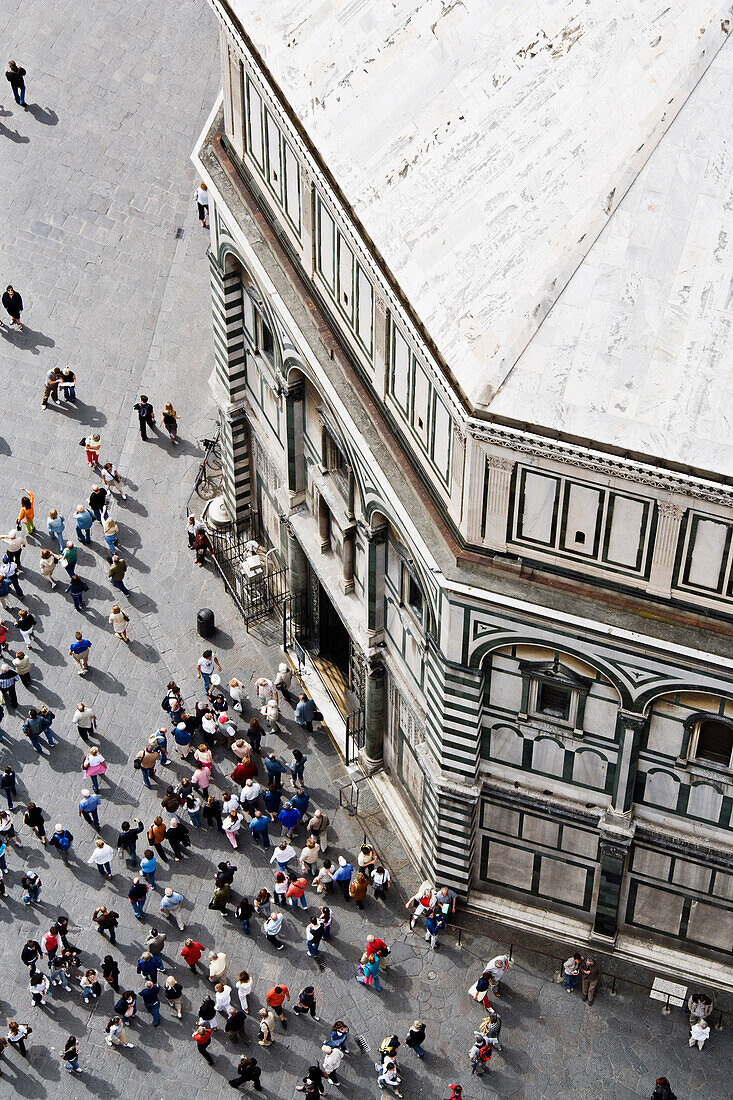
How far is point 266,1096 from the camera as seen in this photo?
203ft

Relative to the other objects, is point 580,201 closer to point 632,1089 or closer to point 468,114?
point 468,114

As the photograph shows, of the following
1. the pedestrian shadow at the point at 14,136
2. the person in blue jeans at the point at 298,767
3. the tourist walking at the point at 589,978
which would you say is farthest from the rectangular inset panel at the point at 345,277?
the pedestrian shadow at the point at 14,136

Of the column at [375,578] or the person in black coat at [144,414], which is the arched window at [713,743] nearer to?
the column at [375,578]

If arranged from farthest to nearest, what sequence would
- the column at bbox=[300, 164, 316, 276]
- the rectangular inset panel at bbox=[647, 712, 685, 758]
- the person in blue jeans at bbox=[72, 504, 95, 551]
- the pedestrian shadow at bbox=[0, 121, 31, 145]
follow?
the pedestrian shadow at bbox=[0, 121, 31, 145] < the person in blue jeans at bbox=[72, 504, 95, 551] < the column at bbox=[300, 164, 316, 276] < the rectangular inset panel at bbox=[647, 712, 685, 758]

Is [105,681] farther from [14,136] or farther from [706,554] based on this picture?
[14,136]

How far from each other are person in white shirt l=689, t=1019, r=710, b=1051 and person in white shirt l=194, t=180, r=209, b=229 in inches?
1525

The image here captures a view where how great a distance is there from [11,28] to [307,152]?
39.4m

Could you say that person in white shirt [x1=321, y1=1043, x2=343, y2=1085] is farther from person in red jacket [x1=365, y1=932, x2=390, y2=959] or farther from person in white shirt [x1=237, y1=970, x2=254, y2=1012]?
person in red jacket [x1=365, y1=932, x2=390, y2=959]

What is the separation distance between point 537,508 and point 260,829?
17.3m

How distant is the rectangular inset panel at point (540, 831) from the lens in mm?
62781

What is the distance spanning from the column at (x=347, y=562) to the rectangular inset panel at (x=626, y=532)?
38.5 feet

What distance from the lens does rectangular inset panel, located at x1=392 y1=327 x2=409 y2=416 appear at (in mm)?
A: 57188

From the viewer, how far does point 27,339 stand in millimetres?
83125

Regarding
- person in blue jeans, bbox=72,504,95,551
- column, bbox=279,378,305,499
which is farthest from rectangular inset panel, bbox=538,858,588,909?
person in blue jeans, bbox=72,504,95,551
